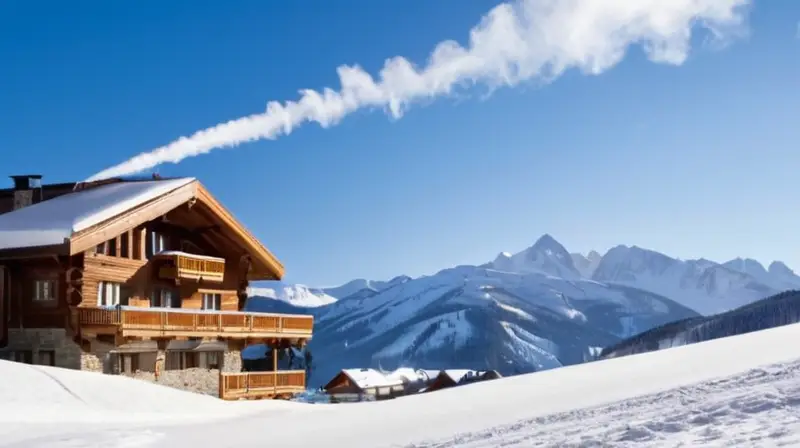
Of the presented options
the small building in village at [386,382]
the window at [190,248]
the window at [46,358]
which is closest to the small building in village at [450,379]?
the small building in village at [386,382]

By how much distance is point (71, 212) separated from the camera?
28953 mm

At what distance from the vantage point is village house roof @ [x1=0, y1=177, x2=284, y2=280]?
26734mm

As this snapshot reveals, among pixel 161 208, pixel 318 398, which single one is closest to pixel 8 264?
pixel 161 208

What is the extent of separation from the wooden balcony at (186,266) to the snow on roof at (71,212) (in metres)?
2.47

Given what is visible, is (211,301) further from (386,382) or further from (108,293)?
(386,382)

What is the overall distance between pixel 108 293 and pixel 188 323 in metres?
2.92

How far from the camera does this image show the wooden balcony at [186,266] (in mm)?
31375

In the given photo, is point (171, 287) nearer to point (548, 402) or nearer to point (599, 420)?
point (548, 402)

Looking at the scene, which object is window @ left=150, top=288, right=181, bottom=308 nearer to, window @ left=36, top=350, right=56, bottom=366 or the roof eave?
window @ left=36, top=350, right=56, bottom=366

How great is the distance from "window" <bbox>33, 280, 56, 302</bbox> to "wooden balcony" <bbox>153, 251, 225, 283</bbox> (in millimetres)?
4200

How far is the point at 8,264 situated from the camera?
1108 inches

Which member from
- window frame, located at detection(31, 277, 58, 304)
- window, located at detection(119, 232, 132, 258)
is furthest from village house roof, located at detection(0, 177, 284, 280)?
window frame, located at detection(31, 277, 58, 304)

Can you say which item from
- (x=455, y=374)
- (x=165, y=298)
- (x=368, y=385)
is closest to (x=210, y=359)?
(x=165, y=298)

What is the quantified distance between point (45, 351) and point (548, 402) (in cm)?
1812
